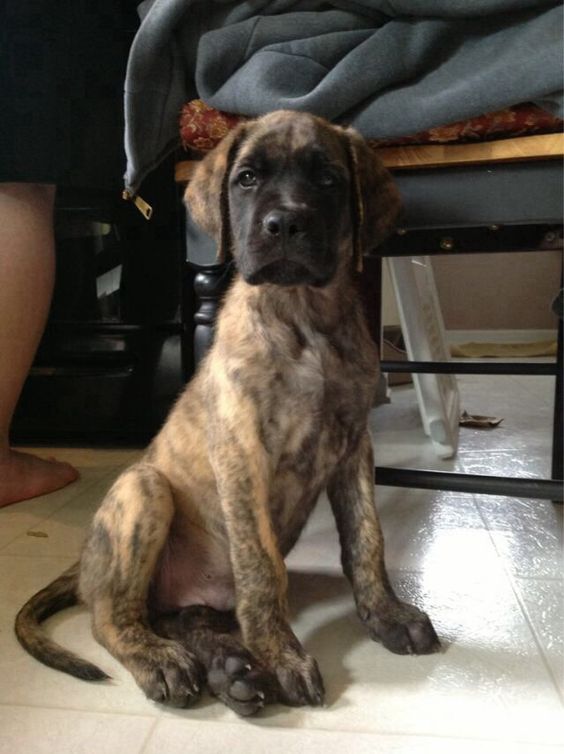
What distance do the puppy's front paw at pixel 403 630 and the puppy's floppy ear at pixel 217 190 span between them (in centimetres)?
78

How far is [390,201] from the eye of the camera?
4.47 ft

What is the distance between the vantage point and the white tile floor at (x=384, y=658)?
3.37 ft

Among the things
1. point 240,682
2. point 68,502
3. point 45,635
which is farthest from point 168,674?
point 68,502

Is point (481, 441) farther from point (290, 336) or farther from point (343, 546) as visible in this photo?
point (290, 336)

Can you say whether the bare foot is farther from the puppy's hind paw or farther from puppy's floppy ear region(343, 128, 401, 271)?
puppy's floppy ear region(343, 128, 401, 271)

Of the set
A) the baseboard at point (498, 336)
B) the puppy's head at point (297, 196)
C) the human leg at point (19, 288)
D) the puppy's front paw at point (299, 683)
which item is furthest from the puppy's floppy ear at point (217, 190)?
the baseboard at point (498, 336)

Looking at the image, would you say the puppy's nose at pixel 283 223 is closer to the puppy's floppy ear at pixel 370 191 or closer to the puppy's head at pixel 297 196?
the puppy's head at pixel 297 196

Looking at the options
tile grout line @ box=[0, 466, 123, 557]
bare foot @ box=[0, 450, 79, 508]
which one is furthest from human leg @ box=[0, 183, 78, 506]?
tile grout line @ box=[0, 466, 123, 557]

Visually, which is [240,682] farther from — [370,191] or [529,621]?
[370,191]

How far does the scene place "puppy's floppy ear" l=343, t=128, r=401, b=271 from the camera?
1.35 m

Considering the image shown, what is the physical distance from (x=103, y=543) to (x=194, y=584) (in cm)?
21

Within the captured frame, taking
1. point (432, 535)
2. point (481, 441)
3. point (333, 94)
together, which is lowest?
point (481, 441)

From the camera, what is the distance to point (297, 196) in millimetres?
1297

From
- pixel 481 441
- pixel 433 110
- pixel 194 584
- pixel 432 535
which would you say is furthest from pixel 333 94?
pixel 481 441
